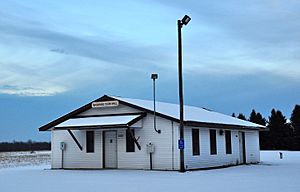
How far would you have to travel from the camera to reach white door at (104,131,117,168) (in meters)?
23.6

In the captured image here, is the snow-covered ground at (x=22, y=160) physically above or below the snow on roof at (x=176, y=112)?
below

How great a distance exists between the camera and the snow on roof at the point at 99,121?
72.8 feet

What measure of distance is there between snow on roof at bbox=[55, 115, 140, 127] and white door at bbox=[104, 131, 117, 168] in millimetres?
904

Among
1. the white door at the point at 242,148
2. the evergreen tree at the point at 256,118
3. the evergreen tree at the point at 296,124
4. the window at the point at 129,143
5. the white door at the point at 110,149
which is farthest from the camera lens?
the evergreen tree at the point at 256,118

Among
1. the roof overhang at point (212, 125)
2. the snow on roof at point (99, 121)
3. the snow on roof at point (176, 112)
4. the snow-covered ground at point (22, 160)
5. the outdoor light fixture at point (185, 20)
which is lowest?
the snow-covered ground at point (22, 160)

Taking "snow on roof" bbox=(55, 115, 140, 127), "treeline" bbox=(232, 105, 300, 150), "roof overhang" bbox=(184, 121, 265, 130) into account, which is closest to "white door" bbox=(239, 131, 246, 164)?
"roof overhang" bbox=(184, 121, 265, 130)

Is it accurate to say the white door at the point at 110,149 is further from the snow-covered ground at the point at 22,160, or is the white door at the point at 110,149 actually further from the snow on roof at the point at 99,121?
the snow-covered ground at the point at 22,160

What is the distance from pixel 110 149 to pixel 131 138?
1.44 m

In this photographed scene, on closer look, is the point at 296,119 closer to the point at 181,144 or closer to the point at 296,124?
the point at 296,124

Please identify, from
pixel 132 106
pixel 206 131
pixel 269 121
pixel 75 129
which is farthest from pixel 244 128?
pixel 269 121

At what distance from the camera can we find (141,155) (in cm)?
2270

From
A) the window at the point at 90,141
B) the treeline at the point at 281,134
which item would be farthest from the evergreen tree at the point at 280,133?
the window at the point at 90,141

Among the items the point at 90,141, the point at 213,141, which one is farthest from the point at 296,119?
the point at 90,141

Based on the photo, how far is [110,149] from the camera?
78.1 feet
